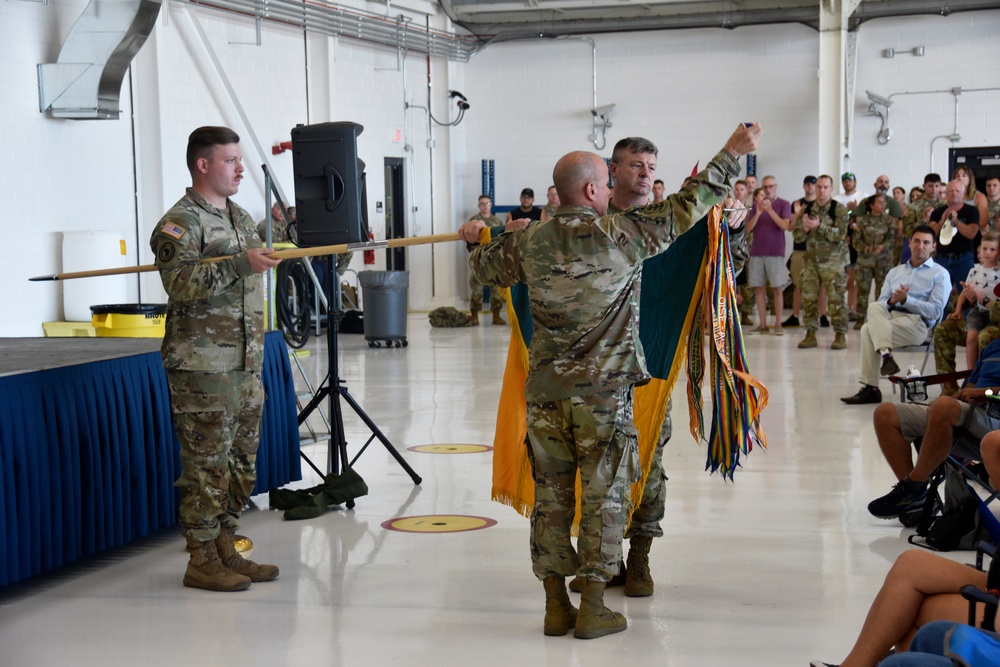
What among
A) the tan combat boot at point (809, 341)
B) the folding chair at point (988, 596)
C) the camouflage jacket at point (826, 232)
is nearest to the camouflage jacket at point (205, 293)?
the folding chair at point (988, 596)

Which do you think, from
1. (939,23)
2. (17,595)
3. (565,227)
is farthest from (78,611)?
(939,23)

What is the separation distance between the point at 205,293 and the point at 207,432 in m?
0.50

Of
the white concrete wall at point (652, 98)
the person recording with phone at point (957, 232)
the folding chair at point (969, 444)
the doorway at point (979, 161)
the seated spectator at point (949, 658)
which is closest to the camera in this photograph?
the seated spectator at point (949, 658)

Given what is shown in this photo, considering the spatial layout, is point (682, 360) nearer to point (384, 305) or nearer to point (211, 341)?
point (211, 341)

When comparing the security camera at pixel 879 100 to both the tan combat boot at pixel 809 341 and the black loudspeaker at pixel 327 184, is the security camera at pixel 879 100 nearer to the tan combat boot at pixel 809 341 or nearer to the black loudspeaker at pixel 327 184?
the tan combat boot at pixel 809 341

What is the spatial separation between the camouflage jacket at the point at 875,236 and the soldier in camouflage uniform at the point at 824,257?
1.15 meters

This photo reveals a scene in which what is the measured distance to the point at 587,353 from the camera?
3.42m

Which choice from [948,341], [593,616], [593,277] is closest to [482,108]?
[948,341]

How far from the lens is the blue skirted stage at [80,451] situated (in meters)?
3.97

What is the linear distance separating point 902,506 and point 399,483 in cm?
242

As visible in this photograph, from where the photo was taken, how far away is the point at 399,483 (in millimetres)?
5855

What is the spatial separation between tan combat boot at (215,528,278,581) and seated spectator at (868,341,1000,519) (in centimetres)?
255

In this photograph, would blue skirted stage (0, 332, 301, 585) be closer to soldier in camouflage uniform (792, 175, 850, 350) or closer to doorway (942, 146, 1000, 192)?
soldier in camouflage uniform (792, 175, 850, 350)

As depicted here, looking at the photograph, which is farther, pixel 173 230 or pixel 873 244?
pixel 873 244
